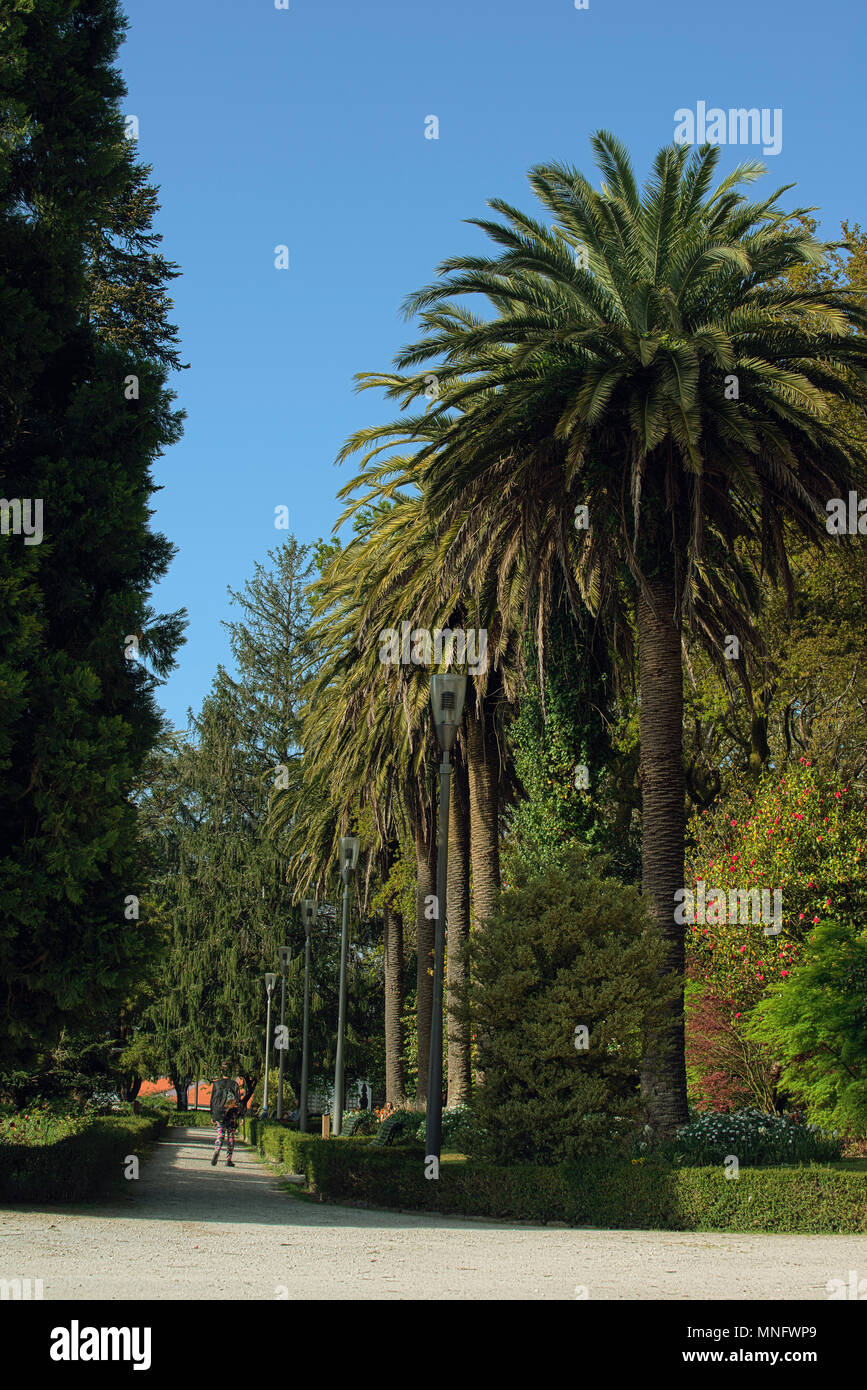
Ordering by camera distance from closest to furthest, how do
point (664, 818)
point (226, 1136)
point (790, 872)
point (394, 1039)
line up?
point (664, 818)
point (790, 872)
point (226, 1136)
point (394, 1039)

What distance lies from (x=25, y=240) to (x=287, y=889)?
4155 centimetres

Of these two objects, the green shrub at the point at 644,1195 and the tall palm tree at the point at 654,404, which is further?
the tall palm tree at the point at 654,404

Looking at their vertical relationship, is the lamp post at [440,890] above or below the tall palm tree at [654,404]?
below

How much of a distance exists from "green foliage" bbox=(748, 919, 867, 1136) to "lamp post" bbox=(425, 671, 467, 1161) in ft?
21.5

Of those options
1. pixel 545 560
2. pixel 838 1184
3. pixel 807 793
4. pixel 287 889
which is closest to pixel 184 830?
pixel 287 889

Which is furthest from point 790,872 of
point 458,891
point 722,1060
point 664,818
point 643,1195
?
point 643,1195

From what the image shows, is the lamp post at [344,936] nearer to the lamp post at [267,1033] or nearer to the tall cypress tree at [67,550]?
the tall cypress tree at [67,550]

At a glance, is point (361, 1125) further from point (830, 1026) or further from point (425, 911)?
point (830, 1026)

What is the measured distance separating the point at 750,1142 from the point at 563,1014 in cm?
267

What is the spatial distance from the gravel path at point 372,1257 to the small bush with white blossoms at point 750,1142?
244 centimetres

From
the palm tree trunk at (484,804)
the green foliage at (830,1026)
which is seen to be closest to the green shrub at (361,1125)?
the palm tree trunk at (484,804)

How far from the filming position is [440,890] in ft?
50.1

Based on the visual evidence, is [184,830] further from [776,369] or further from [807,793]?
[776,369]

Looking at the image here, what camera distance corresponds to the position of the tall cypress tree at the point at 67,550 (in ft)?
44.9
